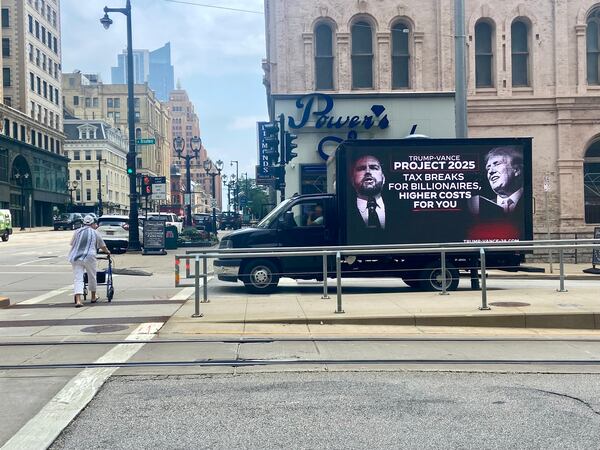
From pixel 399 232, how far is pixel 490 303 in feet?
10.6

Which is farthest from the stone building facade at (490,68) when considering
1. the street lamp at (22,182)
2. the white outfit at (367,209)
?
the street lamp at (22,182)

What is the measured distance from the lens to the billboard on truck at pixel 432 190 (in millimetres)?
13508

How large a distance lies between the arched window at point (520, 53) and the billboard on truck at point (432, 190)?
12.8 metres

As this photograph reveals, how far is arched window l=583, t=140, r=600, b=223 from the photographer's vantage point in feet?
80.9

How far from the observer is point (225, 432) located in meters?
4.76

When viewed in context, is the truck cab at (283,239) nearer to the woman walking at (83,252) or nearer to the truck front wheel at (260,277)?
the truck front wheel at (260,277)

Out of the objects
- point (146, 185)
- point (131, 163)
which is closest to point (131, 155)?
point (131, 163)

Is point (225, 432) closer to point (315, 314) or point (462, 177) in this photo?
point (315, 314)

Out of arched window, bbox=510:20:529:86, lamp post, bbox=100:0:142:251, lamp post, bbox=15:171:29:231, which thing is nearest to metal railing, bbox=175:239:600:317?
arched window, bbox=510:20:529:86

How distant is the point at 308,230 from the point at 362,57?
546 inches

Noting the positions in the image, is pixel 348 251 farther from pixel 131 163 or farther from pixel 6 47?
pixel 6 47

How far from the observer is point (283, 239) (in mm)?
13484

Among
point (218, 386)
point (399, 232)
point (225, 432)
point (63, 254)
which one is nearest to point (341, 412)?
point (225, 432)

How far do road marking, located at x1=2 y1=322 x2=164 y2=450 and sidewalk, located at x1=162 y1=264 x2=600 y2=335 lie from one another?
1.86 meters
